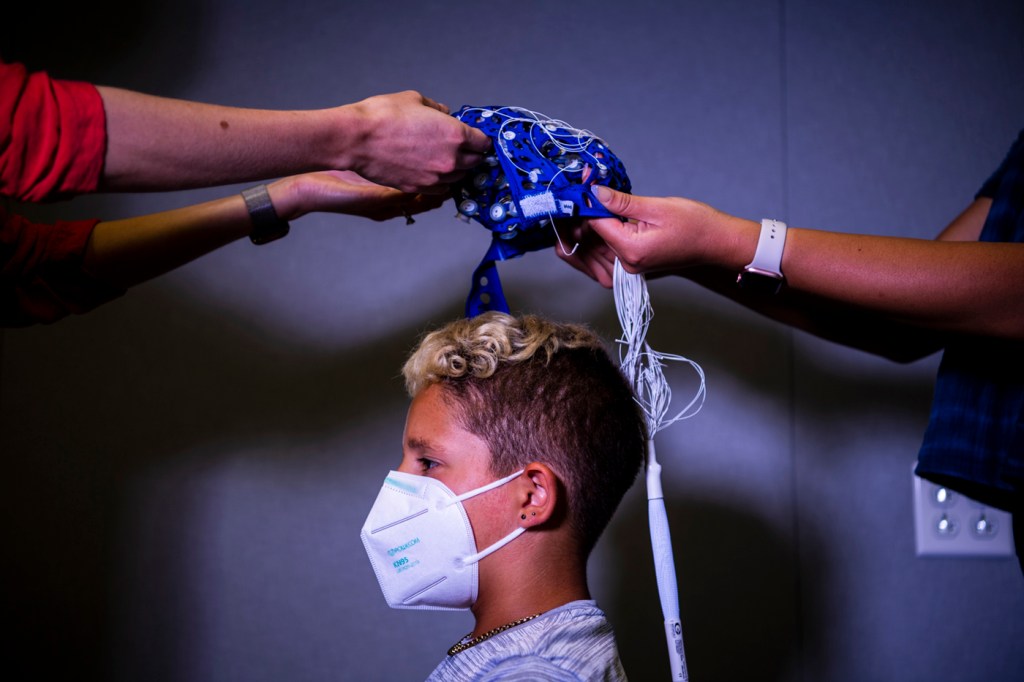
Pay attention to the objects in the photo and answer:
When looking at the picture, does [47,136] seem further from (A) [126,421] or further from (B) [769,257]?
(A) [126,421]

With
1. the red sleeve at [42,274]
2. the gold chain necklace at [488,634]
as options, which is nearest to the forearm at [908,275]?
the gold chain necklace at [488,634]

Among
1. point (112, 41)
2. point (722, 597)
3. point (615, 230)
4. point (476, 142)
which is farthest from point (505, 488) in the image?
point (112, 41)

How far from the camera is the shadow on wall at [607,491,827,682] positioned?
73.4 inches

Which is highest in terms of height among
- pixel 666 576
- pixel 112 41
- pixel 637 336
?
pixel 112 41

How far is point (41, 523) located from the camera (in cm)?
195

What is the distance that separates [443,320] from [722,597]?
3.03 feet

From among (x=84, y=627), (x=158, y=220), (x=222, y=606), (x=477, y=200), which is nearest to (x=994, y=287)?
(x=477, y=200)

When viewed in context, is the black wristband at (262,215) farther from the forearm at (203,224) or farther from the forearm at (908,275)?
the forearm at (908,275)

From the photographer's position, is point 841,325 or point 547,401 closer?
point 547,401

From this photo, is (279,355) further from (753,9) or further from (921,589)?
(921,589)

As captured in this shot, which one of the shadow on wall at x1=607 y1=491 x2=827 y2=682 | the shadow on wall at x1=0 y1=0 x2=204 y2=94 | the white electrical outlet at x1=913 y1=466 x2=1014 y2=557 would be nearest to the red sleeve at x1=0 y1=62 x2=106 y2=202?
the shadow on wall at x1=0 y1=0 x2=204 y2=94

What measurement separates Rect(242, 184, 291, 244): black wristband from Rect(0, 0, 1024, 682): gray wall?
374mm

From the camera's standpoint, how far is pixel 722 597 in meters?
1.89

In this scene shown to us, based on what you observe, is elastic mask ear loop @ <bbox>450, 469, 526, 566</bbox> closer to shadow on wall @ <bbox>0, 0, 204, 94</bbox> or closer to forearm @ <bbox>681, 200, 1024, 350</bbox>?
forearm @ <bbox>681, 200, 1024, 350</bbox>
